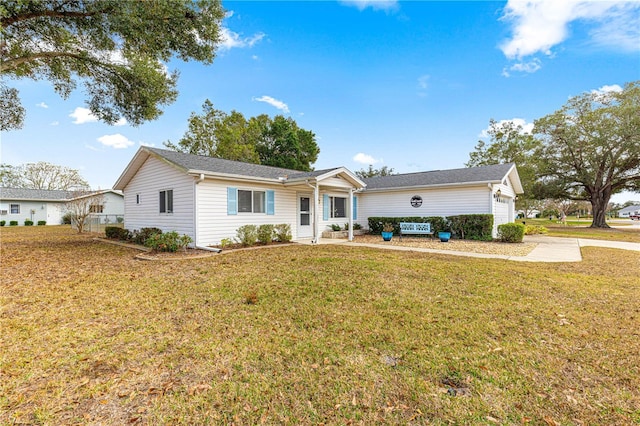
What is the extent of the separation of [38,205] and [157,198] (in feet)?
95.7

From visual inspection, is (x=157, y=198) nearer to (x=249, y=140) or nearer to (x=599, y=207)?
(x=249, y=140)

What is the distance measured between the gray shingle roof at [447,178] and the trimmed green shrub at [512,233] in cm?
228

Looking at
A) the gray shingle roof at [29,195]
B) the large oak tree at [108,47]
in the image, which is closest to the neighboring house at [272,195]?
the large oak tree at [108,47]

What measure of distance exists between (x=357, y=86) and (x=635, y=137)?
23.1m

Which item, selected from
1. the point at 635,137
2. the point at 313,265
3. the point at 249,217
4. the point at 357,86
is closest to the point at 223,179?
the point at 249,217

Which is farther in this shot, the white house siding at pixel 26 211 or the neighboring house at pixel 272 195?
the white house siding at pixel 26 211

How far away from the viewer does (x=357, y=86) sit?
1545cm

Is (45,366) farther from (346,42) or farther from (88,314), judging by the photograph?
(346,42)

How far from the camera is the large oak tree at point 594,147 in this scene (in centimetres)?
2216

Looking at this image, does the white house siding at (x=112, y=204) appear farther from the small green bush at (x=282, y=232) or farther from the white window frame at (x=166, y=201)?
the small green bush at (x=282, y=232)

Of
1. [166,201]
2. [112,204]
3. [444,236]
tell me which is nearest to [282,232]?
[166,201]

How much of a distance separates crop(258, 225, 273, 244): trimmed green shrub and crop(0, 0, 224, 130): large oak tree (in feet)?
20.0

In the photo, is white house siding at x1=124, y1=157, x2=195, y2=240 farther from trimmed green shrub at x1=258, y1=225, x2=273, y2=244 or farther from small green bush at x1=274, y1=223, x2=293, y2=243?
small green bush at x1=274, y1=223, x2=293, y2=243

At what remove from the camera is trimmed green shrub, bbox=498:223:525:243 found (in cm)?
1247
